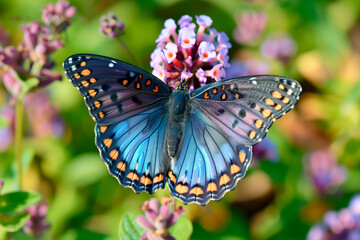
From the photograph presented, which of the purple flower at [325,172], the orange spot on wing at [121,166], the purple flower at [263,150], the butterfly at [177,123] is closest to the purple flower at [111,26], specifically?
the butterfly at [177,123]

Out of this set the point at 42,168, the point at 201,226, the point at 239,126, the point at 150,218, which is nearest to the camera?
the point at 150,218

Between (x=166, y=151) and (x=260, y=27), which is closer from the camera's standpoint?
(x=166, y=151)

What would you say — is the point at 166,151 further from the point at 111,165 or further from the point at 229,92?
the point at 229,92

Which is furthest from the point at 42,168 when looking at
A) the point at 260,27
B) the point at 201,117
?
the point at 260,27

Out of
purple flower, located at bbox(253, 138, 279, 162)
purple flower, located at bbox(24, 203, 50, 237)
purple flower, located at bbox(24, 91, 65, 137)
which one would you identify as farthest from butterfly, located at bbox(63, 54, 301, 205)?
purple flower, located at bbox(24, 91, 65, 137)

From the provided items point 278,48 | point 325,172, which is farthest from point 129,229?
point 278,48
